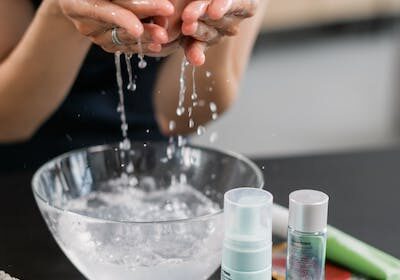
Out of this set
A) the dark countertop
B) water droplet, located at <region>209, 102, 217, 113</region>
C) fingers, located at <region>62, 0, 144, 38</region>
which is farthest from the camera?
water droplet, located at <region>209, 102, 217, 113</region>

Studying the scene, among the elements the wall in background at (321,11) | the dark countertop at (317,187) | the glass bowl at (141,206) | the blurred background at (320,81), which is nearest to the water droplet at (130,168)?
the glass bowl at (141,206)

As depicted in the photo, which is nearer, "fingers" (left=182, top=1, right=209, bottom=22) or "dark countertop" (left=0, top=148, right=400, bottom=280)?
"fingers" (left=182, top=1, right=209, bottom=22)

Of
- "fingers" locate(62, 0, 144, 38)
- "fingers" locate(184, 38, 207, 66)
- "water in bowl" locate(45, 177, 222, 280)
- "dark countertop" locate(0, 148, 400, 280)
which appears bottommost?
"dark countertop" locate(0, 148, 400, 280)

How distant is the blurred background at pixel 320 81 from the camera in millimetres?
2135

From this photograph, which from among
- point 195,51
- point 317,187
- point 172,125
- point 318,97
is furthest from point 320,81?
point 195,51

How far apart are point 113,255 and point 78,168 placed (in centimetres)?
16

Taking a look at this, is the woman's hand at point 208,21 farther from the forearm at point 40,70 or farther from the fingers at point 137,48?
the forearm at point 40,70

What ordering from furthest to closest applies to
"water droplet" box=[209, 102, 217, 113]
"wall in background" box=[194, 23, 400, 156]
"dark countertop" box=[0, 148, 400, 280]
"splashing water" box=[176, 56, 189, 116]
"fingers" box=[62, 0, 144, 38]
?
"wall in background" box=[194, 23, 400, 156] → "water droplet" box=[209, 102, 217, 113] → "splashing water" box=[176, 56, 189, 116] → "dark countertop" box=[0, 148, 400, 280] → "fingers" box=[62, 0, 144, 38]

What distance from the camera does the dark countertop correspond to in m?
0.73

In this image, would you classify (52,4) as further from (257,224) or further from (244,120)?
(244,120)

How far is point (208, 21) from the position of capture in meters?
0.63

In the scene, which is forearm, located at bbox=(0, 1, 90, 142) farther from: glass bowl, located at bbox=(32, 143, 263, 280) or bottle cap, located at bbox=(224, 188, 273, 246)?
bottle cap, located at bbox=(224, 188, 273, 246)

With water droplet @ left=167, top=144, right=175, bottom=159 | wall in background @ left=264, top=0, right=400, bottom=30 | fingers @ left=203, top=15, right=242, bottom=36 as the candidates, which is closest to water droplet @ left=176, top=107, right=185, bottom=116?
water droplet @ left=167, top=144, right=175, bottom=159

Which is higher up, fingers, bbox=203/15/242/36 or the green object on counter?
fingers, bbox=203/15/242/36
